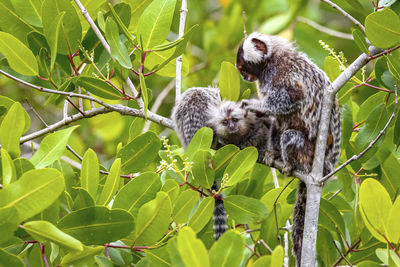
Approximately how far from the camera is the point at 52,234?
9.93ft

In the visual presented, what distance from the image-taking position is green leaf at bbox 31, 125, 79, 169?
3568mm

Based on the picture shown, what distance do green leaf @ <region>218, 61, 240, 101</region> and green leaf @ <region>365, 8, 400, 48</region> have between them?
1648mm

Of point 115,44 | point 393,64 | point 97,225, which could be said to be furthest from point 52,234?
point 393,64

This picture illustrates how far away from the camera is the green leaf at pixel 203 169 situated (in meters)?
4.08

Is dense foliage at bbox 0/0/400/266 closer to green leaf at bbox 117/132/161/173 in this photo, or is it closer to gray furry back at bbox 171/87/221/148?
green leaf at bbox 117/132/161/173

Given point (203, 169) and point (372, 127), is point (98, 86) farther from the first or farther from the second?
point (372, 127)

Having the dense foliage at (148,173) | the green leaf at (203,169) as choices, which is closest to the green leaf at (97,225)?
the dense foliage at (148,173)

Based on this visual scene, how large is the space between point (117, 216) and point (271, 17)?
6.01 m

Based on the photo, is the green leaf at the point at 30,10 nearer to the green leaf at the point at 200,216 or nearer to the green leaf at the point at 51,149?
the green leaf at the point at 51,149

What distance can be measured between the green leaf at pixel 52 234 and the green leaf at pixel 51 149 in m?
0.56

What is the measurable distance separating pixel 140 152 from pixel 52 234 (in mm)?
1544

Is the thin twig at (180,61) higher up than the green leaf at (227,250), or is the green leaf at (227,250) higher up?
the thin twig at (180,61)

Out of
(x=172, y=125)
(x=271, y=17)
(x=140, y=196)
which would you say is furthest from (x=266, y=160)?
(x=271, y=17)

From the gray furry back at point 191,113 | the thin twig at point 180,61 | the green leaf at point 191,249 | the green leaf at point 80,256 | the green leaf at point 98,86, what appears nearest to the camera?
the green leaf at point 191,249
